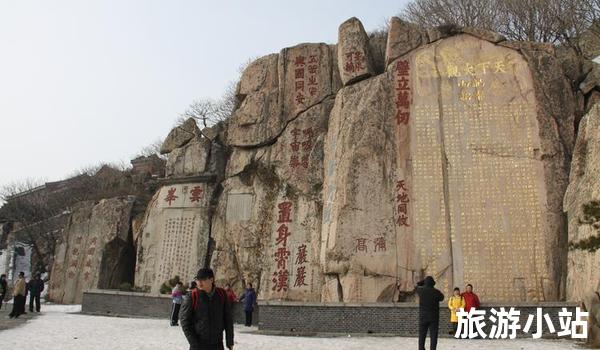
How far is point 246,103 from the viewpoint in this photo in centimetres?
1603

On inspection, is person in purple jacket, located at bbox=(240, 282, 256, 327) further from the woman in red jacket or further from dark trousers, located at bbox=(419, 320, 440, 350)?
dark trousers, located at bbox=(419, 320, 440, 350)

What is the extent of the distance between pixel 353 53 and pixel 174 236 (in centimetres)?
720

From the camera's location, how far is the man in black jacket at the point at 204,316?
4.00 meters

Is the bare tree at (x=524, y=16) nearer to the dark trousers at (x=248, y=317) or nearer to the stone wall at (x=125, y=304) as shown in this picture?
the dark trousers at (x=248, y=317)

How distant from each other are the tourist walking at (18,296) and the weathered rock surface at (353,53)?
934 cm

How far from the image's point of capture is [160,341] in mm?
9008

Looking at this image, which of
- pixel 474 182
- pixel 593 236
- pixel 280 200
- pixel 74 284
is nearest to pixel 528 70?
pixel 474 182

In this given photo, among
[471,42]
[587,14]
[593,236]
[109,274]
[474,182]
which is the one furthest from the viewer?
[587,14]

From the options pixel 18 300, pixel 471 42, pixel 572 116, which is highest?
pixel 471 42

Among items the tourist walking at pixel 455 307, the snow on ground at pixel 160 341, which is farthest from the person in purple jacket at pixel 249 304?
the tourist walking at pixel 455 307

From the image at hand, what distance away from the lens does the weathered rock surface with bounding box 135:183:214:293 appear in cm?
1541

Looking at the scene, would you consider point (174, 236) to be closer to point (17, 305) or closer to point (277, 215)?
point (277, 215)

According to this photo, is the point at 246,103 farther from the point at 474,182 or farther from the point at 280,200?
the point at 474,182

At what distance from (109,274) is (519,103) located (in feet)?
42.3
